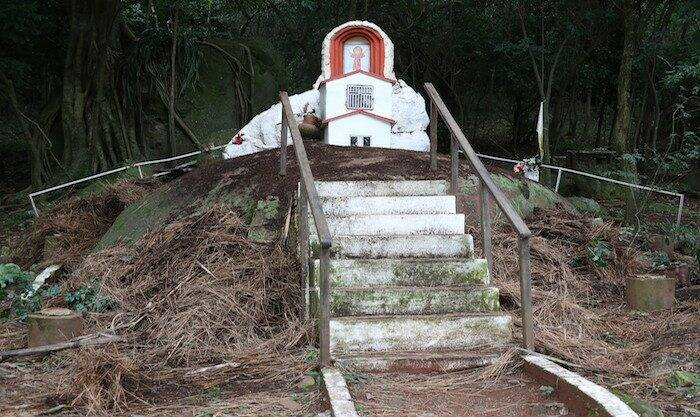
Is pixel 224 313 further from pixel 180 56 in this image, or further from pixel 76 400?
pixel 180 56

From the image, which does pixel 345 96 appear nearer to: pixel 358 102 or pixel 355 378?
pixel 358 102

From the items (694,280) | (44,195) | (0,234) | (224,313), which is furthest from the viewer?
(44,195)

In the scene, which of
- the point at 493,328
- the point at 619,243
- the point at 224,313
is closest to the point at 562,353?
the point at 493,328

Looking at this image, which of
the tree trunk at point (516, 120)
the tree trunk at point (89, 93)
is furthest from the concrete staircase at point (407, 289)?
the tree trunk at point (516, 120)

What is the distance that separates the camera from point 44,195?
1185 centimetres

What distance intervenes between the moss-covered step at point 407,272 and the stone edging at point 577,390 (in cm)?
87

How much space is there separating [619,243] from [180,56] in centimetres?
994

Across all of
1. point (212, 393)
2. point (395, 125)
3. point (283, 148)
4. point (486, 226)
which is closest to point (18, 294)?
point (283, 148)

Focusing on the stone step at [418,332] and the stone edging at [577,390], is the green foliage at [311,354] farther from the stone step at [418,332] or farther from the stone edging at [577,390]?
the stone edging at [577,390]

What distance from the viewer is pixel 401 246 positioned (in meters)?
5.62

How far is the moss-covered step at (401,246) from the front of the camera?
18.3 ft

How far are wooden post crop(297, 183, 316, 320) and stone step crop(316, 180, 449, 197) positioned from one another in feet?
2.72

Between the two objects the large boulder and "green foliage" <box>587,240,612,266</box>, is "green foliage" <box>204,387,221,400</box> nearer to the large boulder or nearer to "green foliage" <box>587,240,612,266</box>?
"green foliage" <box>587,240,612,266</box>

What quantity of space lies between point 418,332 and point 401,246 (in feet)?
2.95
